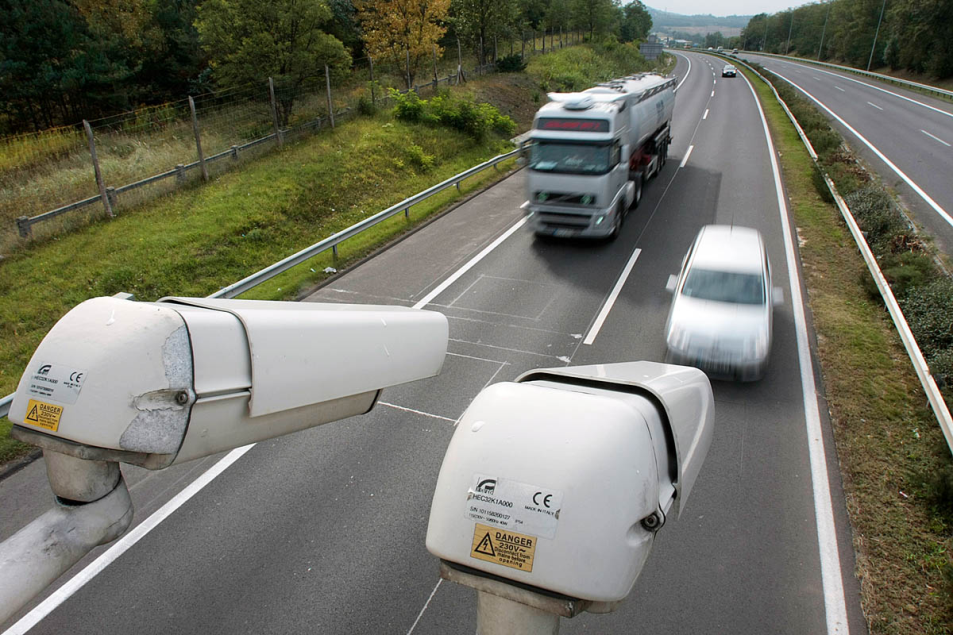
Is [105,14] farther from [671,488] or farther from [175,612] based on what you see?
[671,488]

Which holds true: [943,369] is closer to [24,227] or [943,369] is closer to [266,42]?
[24,227]

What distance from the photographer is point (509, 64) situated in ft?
120

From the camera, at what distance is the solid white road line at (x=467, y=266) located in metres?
11.7

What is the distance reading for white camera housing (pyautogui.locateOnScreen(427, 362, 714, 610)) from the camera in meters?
2.15

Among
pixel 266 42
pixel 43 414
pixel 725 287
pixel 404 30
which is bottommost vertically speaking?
pixel 725 287

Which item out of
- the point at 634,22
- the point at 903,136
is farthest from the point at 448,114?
the point at 634,22

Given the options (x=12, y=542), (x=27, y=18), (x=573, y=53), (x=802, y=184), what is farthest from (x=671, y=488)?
(x=573, y=53)

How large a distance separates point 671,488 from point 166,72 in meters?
37.2

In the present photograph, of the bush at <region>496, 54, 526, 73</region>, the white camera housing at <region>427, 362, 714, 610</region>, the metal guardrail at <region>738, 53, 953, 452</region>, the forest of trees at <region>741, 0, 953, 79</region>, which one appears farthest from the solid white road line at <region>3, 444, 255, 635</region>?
the forest of trees at <region>741, 0, 953, 79</region>

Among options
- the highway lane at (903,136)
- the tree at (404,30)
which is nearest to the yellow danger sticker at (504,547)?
the highway lane at (903,136)

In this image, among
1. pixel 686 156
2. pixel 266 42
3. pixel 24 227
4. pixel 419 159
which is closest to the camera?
pixel 24 227

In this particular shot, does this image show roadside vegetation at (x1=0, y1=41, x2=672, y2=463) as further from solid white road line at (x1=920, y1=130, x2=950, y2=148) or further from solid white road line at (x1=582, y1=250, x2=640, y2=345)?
solid white road line at (x1=920, y1=130, x2=950, y2=148)

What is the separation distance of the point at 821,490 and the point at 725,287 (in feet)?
12.5

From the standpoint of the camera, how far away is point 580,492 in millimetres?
2203
